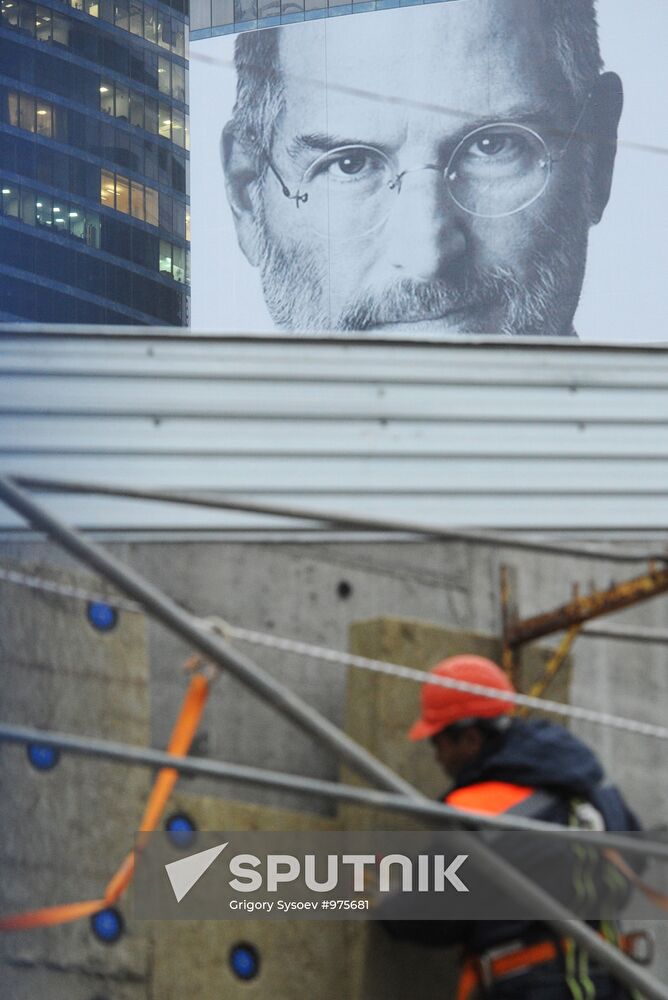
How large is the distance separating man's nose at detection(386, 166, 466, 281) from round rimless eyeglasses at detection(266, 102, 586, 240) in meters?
0.29

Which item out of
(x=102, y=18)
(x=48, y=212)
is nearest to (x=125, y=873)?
(x=48, y=212)

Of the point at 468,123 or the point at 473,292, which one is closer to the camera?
the point at 473,292

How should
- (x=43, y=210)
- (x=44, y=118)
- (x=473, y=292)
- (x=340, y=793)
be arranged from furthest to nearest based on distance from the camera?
(x=473, y=292) → (x=44, y=118) → (x=43, y=210) → (x=340, y=793)

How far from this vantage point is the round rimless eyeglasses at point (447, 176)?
49844mm

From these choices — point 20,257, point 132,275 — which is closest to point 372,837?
point 20,257

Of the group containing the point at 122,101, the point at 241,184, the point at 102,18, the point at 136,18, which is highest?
the point at 136,18

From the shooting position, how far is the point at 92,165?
4766cm

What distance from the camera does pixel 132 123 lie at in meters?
50.1

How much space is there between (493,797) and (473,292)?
153ft

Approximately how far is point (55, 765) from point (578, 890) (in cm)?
174

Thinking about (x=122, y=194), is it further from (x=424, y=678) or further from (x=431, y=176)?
(x=424, y=678)

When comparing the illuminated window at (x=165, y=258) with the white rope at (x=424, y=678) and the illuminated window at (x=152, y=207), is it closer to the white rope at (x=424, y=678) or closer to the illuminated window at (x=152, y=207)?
the illuminated window at (x=152, y=207)

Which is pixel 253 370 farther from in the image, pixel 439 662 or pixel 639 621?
pixel 639 621

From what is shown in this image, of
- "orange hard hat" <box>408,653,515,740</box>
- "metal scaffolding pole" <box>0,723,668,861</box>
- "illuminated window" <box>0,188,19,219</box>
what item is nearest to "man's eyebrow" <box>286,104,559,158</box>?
"illuminated window" <box>0,188,19,219</box>
